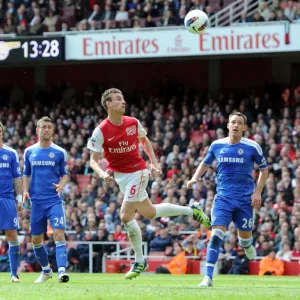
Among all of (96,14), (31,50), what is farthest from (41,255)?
(96,14)

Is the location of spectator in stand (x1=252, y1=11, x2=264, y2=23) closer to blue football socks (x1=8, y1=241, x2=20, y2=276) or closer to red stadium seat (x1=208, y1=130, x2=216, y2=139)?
red stadium seat (x1=208, y1=130, x2=216, y2=139)

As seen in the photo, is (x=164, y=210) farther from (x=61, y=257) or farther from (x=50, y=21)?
(x=50, y=21)

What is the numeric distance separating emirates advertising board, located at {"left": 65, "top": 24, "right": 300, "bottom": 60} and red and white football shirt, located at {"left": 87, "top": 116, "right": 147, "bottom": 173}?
532 inches

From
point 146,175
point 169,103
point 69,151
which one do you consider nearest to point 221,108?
point 169,103

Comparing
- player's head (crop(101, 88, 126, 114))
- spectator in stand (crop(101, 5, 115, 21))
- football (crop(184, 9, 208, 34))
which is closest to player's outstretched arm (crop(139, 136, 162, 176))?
player's head (crop(101, 88, 126, 114))

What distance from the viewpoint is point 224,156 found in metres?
14.0

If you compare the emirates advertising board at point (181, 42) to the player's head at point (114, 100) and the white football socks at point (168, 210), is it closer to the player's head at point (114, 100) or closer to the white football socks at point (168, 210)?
the white football socks at point (168, 210)

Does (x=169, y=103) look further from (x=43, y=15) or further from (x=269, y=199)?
(x=269, y=199)

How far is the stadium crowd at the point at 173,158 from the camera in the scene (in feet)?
75.7

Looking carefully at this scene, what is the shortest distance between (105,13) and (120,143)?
17473 mm

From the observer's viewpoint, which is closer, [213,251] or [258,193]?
[213,251]

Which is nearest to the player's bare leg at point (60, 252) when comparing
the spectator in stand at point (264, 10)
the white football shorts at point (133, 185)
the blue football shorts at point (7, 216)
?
the blue football shorts at point (7, 216)

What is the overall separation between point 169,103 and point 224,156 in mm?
17328

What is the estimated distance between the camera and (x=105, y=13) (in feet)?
101
